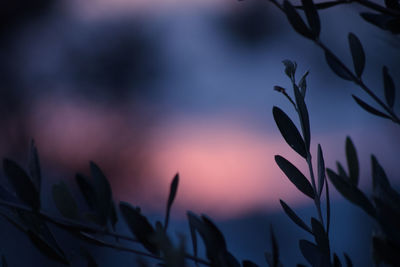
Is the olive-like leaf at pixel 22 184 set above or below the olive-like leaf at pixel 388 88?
below

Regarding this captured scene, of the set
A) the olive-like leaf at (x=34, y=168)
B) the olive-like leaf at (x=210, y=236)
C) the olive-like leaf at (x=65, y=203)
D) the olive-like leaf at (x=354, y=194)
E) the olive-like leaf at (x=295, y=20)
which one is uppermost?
the olive-like leaf at (x=295, y=20)

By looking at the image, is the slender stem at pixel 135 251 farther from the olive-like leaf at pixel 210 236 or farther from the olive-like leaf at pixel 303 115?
the olive-like leaf at pixel 303 115

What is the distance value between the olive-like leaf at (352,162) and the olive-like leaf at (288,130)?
4 centimetres

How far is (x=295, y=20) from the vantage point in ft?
1.23

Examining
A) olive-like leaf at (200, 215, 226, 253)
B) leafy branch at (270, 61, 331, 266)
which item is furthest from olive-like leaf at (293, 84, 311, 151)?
olive-like leaf at (200, 215, 226, 253)

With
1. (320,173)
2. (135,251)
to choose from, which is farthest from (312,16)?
(135,251)

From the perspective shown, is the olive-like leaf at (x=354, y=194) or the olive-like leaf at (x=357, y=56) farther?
the olive-like leaf at (x=357, y=56)

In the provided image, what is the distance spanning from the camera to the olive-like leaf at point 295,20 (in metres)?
0.37

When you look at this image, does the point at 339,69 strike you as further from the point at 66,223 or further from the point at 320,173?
the point at 66,223

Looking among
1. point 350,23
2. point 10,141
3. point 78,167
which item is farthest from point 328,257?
point 10,141

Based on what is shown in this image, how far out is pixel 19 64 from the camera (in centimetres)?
430

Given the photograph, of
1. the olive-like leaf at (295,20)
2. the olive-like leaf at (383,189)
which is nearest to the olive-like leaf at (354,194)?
the olive-like leaf at (383,189)

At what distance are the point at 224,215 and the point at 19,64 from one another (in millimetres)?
2236

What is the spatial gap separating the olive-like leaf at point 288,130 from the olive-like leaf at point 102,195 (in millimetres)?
149
